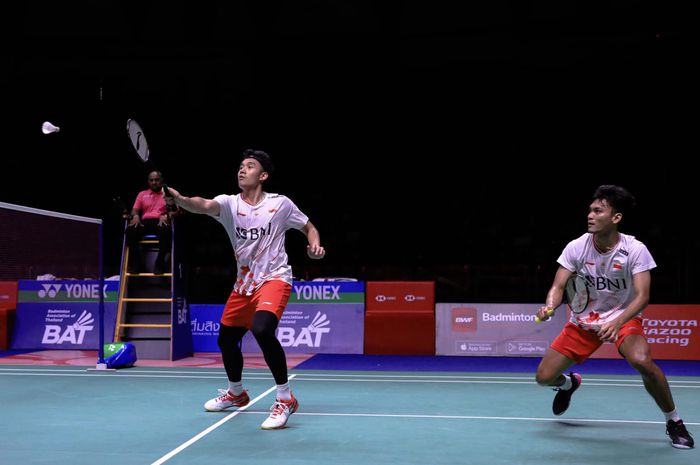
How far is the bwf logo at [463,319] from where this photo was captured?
35.5 feet

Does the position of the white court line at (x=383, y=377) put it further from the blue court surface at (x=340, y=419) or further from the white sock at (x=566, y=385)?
the white sock at (x=566, y=385)

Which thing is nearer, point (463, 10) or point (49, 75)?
point (463, 10)

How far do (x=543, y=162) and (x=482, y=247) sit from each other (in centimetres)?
359

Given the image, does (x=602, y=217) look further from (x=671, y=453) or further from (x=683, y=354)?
(x=683, y=354)

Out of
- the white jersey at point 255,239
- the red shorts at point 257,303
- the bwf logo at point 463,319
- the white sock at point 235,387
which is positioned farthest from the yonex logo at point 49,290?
the white jersey at point 255,239

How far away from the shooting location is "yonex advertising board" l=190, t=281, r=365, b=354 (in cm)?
1095

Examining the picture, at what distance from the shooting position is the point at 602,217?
4918 millimetres

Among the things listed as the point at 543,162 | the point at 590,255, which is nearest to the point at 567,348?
the point at 590,255

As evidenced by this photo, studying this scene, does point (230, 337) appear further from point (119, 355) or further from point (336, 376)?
point (119, 355)

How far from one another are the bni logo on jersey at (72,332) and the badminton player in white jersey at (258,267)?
21.0 feet

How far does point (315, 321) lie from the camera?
436 inches

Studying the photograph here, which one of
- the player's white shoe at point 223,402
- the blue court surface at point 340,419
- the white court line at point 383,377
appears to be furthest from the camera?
the white court line at point 383,377

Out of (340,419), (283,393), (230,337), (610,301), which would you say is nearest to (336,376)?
(340,419)

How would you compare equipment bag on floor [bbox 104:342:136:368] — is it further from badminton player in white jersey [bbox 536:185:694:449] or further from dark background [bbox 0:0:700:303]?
dark background [bbox 0:0:700:303]
